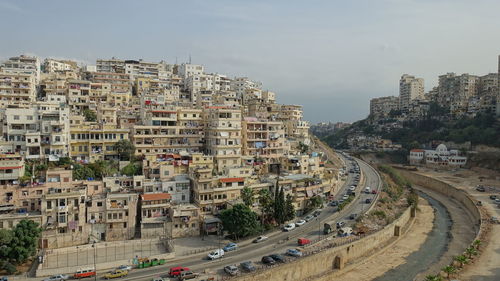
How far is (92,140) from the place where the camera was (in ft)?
155

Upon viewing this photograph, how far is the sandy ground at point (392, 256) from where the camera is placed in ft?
119

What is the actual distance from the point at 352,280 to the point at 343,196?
20026 millimetres

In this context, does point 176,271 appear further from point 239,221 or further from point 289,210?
point 289,210

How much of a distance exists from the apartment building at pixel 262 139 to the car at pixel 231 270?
26.9m

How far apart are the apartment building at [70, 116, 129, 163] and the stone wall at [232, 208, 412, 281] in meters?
28.4

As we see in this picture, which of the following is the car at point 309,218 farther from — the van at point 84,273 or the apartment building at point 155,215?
the van at point 84,273

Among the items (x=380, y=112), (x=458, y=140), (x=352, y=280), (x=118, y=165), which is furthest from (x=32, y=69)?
(x=380, y=112)

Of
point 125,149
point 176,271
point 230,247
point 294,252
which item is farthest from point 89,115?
point 294,252

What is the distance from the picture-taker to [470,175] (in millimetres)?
89688

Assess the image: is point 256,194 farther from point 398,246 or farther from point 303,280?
point 398,246

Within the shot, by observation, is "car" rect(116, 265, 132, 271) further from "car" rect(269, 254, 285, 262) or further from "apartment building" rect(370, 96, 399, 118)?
"apartment building" rect(370, 96, 399, 118)

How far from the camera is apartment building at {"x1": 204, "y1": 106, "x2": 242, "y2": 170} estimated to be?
50906mm

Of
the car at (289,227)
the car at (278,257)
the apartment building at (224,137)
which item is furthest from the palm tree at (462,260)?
the apartment building at (224,137)

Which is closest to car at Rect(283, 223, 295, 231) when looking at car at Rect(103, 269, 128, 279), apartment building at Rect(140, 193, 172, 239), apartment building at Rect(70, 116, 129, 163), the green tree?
apartment building at Rect(140, 193, 172, 239)
